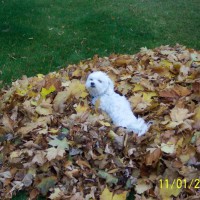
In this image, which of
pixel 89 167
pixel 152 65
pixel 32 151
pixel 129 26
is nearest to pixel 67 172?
pixel 89 167

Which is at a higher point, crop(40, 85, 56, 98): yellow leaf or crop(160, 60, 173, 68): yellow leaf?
crop(160, 60, 173, 68): yellow leaf

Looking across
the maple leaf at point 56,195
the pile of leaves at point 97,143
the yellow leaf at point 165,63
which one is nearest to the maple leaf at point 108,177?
the pile of leaves at point 97,143

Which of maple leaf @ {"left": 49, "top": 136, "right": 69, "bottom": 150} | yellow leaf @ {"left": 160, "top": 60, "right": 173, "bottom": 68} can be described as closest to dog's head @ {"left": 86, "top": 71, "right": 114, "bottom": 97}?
maple leaf @ {"left": 49, "top": 136, "right": 69, "bottom": 150}

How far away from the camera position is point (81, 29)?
36.2 feet

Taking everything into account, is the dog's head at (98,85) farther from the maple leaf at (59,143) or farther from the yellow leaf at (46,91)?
the maple leaf at (59,143)

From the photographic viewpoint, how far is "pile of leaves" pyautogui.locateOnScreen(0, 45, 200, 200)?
157 inches

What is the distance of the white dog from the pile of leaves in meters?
0.09

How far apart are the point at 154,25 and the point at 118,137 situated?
7.71 m

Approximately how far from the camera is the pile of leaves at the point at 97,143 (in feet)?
13.1

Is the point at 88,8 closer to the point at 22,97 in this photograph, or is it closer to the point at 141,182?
the point at 22,97

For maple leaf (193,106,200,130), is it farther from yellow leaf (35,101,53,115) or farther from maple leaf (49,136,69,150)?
yellow leaf (35,101,53,115)
